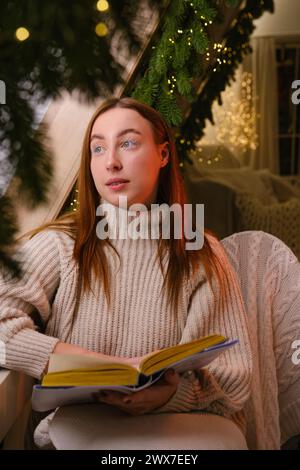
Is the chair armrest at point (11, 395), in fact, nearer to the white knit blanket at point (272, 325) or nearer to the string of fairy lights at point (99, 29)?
the white knit blanket at point (272, 325)

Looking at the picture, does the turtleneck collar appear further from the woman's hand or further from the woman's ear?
the woman's hand

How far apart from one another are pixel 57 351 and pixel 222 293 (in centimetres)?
41

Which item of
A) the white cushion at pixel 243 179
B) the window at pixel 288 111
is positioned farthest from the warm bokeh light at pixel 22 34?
Result: the window at pixel 288 111

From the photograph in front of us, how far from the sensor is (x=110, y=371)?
4.07 feet

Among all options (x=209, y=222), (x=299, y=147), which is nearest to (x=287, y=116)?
(x=299, y=147)

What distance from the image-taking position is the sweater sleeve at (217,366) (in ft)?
4.95

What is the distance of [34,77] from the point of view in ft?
3.08

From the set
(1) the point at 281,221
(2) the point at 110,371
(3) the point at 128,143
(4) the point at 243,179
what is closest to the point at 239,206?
(1) the point at 281,221

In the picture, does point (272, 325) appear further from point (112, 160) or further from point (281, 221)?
point (281, 221)

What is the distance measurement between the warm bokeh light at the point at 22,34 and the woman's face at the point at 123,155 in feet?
2.27

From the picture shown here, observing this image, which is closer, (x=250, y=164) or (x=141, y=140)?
(x=141, y=140)

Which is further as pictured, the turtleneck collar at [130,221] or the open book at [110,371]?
the turtleneck collar at [130,221]

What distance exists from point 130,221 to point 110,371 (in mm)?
521
